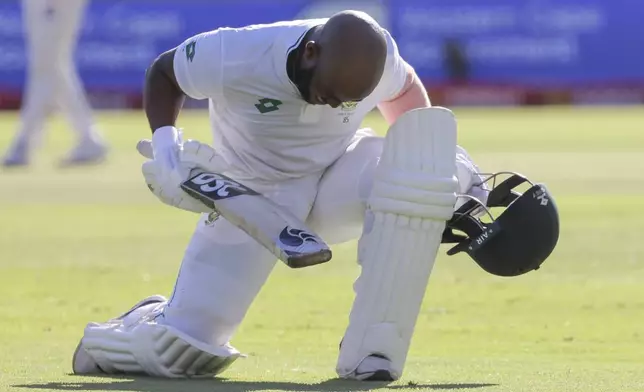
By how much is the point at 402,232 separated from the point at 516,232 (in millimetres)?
354

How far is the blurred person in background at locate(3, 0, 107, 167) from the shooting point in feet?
46.5

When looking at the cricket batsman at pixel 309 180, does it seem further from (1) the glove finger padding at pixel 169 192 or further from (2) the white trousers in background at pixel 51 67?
(2) the white trousers in background at pixel 51 67

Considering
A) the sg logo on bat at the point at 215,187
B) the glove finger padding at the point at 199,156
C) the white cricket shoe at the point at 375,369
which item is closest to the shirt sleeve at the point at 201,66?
the glove finger padding at the point at 199,156

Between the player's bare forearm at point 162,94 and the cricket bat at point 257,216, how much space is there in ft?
1.10

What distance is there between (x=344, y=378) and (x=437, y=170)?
708 millimetres

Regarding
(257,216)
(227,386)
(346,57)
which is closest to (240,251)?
(257,216)

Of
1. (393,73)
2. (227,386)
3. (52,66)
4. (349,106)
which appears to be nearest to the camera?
(227,386)

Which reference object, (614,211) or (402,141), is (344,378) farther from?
(614,211)

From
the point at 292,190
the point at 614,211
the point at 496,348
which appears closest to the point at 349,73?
the point at 292,190

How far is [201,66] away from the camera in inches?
191

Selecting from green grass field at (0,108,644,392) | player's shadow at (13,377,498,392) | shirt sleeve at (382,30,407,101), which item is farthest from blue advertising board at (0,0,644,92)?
player's shadow at (13,377,498,392)

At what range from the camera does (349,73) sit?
4.46 metres

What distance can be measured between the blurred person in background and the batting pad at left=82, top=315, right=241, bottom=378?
943 centimetres

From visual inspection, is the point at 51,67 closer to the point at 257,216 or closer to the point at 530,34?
the point at 257,216
